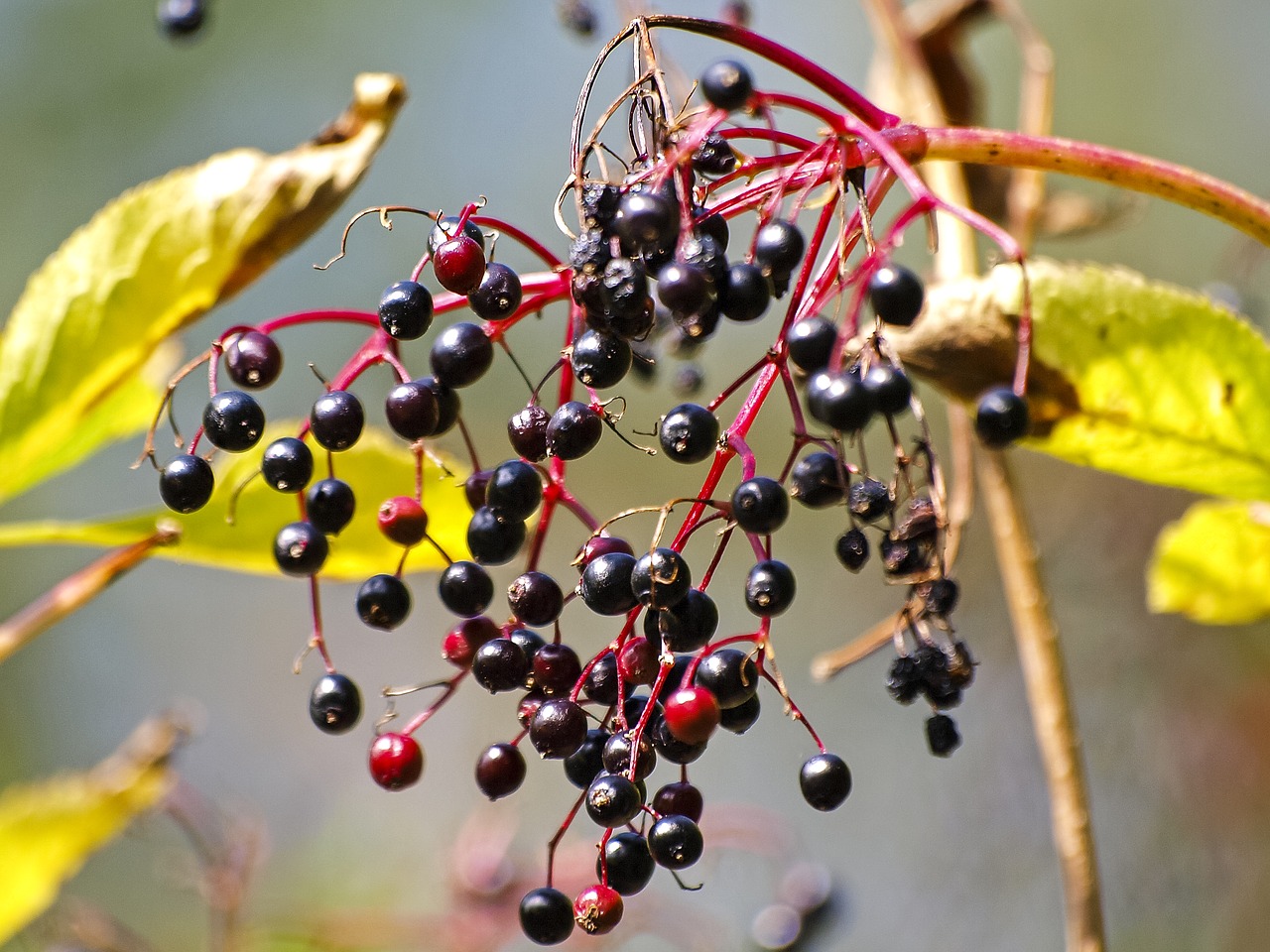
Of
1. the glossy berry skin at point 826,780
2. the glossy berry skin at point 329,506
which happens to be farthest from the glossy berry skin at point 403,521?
the glossy berry skin at point 826,780

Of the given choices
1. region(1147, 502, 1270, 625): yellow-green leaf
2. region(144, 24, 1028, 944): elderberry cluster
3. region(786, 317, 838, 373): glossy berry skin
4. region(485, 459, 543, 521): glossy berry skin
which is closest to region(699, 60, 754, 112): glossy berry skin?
region(144, 24, 1028, 944): elderberry cluster

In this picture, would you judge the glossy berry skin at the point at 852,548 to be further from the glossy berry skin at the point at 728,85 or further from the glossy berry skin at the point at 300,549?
the glossy berry skin at the point at 300,549

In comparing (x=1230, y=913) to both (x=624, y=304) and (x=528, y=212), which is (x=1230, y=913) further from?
(x=528, y=212)

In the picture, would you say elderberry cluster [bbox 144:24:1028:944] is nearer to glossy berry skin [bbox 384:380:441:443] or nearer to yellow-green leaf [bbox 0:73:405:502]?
glossy berry skin [bbox 384:380:441:443]

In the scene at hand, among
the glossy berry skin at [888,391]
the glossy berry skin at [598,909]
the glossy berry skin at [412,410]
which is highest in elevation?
the glossy berry skin at [888,391]

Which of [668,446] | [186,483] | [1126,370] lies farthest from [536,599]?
[1126,370]
